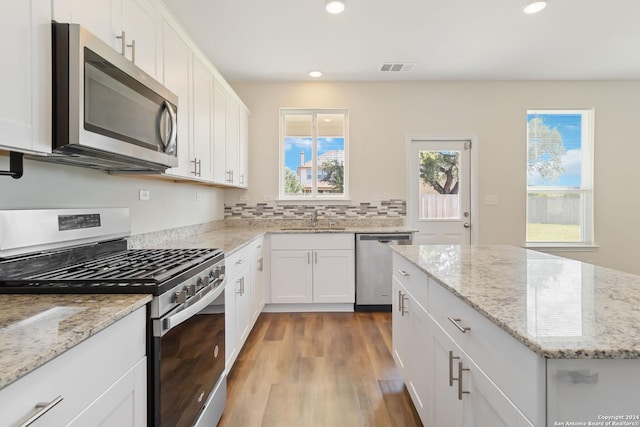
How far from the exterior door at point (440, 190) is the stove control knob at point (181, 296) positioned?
3.37 m

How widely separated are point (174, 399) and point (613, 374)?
1310 millimetres

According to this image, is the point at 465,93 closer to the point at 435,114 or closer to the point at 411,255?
the point at 435,114

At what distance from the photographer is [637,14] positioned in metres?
2.78

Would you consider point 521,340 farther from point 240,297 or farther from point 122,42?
point 240,297

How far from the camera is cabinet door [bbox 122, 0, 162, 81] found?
1547 millimetres

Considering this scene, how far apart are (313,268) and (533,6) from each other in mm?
3012

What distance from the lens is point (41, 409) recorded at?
2.09 feet

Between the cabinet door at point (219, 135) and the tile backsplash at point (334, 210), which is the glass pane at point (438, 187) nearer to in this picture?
the tile backsplash at point (334, 210)

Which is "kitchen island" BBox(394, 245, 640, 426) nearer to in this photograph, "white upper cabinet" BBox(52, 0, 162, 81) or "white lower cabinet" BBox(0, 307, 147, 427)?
"white lower cabinet" BBox(0, 307, 147, 427)

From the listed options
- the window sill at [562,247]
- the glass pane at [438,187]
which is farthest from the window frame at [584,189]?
the glass pane at [438,187]

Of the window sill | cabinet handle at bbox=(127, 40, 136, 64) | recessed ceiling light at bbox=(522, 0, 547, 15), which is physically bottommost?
the window sill

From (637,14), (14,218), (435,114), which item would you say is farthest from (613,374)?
(435,114)

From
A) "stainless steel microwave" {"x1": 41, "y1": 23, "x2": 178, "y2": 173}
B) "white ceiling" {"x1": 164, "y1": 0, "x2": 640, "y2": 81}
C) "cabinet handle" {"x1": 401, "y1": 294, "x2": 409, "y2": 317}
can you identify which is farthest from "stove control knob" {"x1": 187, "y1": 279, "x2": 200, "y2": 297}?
"white ceiling" {"x1": 164, "y1": 0, "x2": 640, "y2": 81}

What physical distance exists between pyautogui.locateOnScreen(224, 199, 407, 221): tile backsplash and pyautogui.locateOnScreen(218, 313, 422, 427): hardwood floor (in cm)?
144
